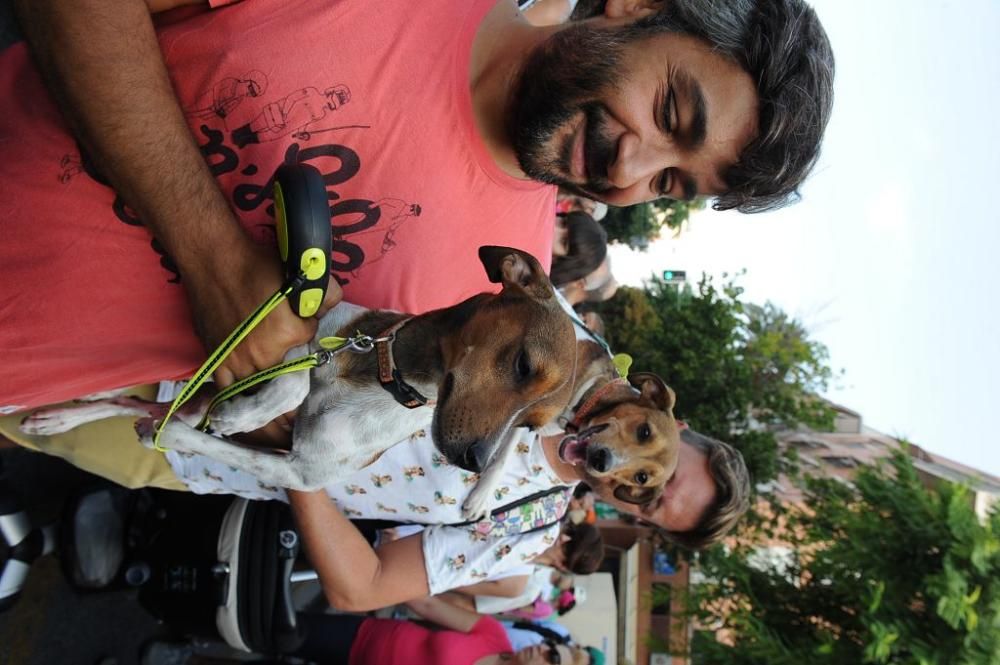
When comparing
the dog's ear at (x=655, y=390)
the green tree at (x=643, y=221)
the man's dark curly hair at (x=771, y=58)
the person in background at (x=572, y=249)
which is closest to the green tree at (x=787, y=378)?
the green tree at (x=643, y=221)

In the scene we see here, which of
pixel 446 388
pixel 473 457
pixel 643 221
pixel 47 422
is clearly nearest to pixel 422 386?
pixel 446 388

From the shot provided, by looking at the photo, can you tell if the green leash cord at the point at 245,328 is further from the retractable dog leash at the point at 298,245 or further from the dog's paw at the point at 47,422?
the dog's paw at the point at 47,422

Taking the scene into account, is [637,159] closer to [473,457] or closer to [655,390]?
[473,457]

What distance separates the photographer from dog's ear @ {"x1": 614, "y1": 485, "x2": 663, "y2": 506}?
359cm

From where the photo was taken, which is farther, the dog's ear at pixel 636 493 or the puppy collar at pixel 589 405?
the dog's ear at pixel 636 493

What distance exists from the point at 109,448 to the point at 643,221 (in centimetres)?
1929

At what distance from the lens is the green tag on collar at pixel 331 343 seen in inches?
79.0

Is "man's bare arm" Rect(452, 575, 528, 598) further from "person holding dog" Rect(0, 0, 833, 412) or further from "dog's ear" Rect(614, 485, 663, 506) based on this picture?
"person holding dog" Rect(0, 0, 833, 412)

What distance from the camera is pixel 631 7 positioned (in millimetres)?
2316

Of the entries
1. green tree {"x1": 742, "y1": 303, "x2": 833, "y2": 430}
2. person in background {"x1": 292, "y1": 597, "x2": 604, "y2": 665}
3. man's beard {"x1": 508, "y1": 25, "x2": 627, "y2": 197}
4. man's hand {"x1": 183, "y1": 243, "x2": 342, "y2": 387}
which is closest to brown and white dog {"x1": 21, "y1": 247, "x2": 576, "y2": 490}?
man's hand {"x1": 183, "y1": 243, "x2": 342, "y2": 387}

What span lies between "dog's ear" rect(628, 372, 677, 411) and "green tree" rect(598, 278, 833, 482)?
1031cm

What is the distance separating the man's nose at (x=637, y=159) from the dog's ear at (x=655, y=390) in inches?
66.3

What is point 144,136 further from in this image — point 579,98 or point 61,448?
point 61,448

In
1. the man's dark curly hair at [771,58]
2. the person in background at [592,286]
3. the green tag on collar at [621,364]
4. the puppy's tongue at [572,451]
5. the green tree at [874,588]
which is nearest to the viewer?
the man's dark curly hair at [771,58]
